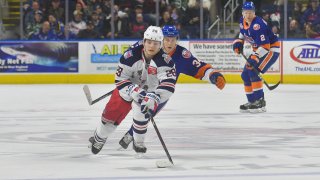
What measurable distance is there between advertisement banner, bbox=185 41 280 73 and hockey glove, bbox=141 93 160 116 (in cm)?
993

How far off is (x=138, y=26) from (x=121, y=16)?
0.42 metres

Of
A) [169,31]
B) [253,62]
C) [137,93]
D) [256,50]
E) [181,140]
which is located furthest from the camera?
[256,50]

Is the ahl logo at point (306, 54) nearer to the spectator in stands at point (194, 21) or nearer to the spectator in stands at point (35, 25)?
the spectator in stands at point (194, 21)

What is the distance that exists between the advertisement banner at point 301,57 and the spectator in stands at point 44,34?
4464 mm

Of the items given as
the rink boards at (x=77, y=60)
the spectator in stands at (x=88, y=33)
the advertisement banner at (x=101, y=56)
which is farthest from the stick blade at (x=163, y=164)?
the spectator in stands at (x=88, y=33)

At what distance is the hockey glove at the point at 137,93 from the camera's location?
6.18 metres

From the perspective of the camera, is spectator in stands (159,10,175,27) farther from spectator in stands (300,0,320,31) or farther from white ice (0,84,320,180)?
white ice (0,84,320,180)

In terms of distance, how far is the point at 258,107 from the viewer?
35.6 ft

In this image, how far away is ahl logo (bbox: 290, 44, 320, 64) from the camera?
616 inches

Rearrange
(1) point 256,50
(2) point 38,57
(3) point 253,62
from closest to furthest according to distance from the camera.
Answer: (3) point 253,62, (1) point 256,50, (2) point 38,57

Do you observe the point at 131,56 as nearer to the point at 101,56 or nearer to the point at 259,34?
the point at 259,34

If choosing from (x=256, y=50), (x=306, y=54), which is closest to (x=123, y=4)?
(x=306, y=54)

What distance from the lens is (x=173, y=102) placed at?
12102 millimetres

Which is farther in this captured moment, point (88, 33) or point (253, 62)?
point (88, 33)
